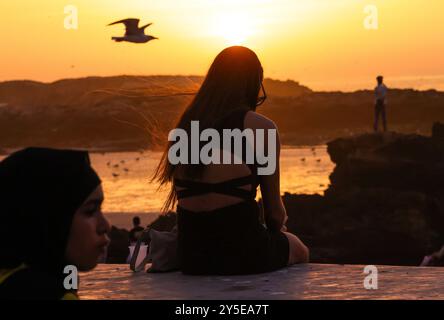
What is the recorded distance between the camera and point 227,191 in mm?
5977

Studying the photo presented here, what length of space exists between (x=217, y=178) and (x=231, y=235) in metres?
0.37

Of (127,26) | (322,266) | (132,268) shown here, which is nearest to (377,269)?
(322,266)

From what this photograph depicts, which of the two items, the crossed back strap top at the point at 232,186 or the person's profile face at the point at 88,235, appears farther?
the crossed back strap top at the point at 232,186

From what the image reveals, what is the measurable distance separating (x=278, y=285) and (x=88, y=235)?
118 inches

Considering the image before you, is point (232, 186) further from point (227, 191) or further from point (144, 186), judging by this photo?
point (144, 186)

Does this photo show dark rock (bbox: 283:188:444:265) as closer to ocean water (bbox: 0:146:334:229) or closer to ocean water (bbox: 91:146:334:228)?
ocean water (bbox: 91:146:334:228)

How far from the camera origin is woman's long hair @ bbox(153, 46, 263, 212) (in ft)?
19.0

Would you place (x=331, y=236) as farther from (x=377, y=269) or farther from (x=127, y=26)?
(x=377, y=269)

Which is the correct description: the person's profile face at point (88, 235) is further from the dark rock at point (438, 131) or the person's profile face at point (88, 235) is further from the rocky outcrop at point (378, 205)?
the dark rock at point (438, 131)

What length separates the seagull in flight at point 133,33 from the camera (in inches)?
862

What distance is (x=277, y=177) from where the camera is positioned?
6.06 meters

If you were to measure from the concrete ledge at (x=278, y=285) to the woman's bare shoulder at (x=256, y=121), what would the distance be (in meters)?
0.95

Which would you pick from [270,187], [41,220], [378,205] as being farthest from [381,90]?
[41,220]

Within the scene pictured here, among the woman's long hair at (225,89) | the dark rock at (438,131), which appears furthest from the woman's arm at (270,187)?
the dark rock at (438,131)
